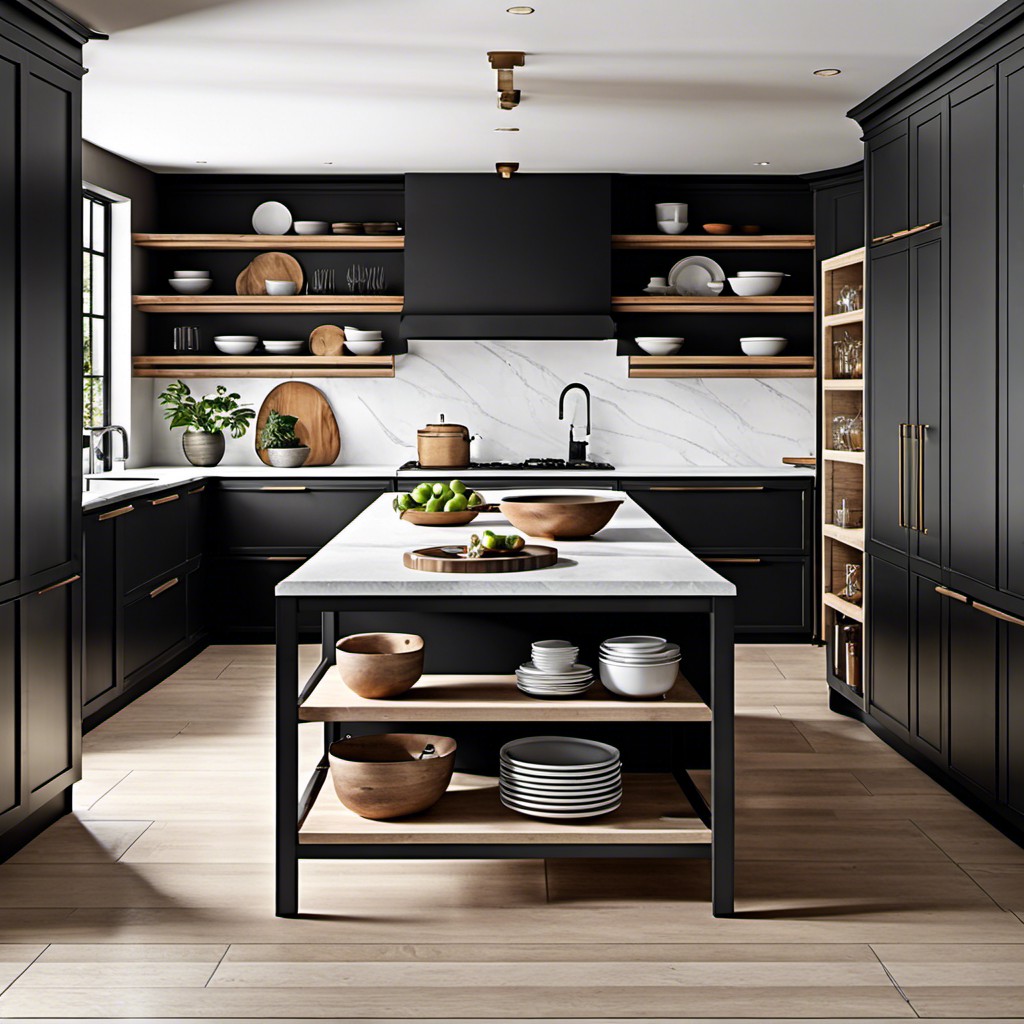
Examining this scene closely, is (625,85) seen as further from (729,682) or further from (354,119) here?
(729,682)

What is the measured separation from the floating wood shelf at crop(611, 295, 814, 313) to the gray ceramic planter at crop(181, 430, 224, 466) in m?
2.29

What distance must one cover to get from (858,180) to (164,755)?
4477 millimetres

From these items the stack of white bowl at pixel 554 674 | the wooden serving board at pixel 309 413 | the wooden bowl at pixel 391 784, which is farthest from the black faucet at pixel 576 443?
the wooden bowl at pixel 391 784

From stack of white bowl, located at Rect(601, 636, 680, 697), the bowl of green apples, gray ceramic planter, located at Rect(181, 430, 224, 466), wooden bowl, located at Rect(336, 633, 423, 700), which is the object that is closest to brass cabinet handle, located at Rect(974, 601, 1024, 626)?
stack of white bowl, located at Rect(601, 636, 680, 697)

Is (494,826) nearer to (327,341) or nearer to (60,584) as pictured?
(60,584)

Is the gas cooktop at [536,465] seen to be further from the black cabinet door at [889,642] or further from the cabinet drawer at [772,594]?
the black cabinet door at [889,642]

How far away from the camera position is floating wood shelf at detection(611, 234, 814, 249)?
6695mm

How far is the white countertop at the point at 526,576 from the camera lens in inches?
116

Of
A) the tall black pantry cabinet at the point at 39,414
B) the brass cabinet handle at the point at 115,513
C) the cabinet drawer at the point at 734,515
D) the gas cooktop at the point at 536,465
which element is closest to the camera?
the tall black pantry cabinet at the point at 39,414

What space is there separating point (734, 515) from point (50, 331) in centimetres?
383

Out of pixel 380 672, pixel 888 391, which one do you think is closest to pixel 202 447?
pixel 888 391

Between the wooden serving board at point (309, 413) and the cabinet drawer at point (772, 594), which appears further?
the wooden serving board at point (309, 413)

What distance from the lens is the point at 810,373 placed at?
6.70 m

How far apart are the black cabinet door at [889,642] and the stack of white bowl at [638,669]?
1.63 meters
